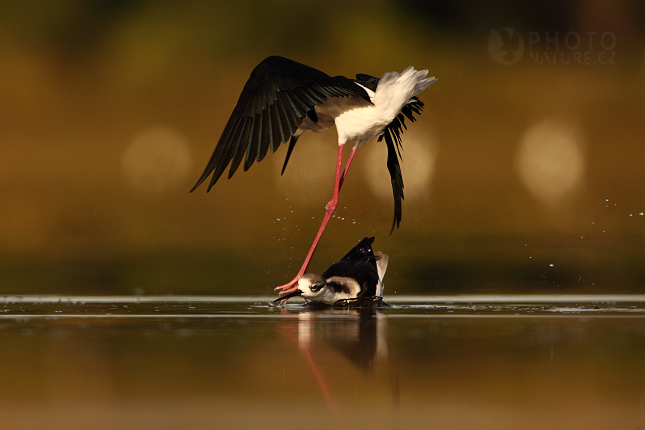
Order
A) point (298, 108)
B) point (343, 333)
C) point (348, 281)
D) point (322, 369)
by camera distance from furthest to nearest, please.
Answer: point (348, 281), point (298, 108), point (343, 333), point (322, 369)

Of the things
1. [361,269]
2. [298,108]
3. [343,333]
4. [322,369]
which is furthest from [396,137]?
[322,369]

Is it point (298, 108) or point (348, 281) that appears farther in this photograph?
point (348, 281)

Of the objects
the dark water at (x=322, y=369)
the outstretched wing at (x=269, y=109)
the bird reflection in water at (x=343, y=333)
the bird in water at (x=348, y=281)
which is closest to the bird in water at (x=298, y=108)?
the outstretched wing at (x=269, y=109)

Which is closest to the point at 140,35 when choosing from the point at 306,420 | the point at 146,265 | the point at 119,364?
the point at 146,265

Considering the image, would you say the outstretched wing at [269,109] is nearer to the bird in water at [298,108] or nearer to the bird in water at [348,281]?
the bird in water at [298,108]

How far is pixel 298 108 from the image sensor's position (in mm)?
4109

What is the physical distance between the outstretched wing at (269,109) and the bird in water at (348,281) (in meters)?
0.77

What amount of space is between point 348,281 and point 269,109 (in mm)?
1116

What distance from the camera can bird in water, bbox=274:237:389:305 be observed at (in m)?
4.52

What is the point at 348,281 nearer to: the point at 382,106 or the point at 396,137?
the point at 382,106

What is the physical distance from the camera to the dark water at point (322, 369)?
2082mm

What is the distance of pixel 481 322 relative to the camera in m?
3.90

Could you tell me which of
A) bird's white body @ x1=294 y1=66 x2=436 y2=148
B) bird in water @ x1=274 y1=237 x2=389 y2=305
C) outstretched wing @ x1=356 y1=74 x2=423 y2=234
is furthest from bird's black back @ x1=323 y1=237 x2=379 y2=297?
bird's white body @ x1=294 y1=66 x2=436 y2=148

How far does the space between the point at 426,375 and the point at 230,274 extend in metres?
4.20
